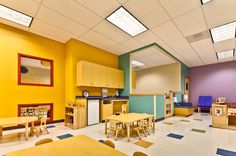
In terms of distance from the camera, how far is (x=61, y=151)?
123 cm

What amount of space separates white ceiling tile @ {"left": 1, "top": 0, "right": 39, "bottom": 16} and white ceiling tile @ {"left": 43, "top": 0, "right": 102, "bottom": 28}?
0.32 metres

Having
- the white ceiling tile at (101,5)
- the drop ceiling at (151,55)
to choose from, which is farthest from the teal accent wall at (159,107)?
the white ceiling tile at (101,5)

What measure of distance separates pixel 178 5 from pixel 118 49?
3.29 m

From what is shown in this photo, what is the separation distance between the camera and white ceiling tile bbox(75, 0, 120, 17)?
2.97m

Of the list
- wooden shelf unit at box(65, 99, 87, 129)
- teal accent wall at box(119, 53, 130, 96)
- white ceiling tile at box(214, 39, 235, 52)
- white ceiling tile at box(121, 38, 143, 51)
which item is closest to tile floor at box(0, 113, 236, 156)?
wooden shelf unit at box(65, 99, 87, 129)

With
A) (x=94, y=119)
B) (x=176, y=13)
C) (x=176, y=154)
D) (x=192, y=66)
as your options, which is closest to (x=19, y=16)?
(x=94, y=119)

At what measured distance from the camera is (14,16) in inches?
143

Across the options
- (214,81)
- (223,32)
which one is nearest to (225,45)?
(223,32)

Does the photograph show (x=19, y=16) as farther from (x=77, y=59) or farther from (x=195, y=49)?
(x=195, y=49)

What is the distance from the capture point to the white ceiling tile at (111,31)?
13.0ft

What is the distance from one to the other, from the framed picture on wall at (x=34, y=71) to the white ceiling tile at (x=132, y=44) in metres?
3.08

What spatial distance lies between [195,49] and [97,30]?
471 cm

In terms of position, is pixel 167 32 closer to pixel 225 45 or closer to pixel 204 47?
pixel 204 47

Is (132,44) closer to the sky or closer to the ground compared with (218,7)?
closer to the ground
